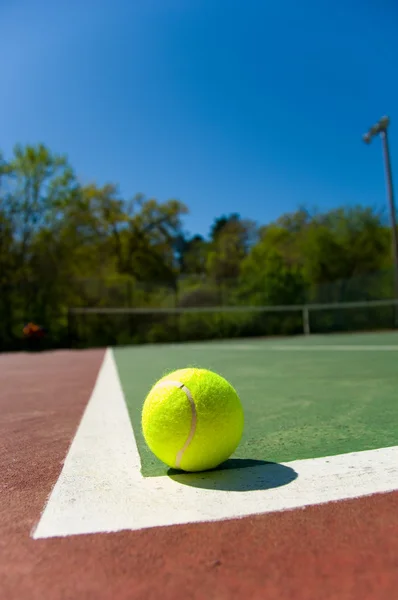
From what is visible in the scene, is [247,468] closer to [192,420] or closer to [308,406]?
[192,420]

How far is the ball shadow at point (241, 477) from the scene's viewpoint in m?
2.13

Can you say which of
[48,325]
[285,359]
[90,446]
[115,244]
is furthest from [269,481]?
[115,244]

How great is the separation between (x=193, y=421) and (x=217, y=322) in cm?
1821

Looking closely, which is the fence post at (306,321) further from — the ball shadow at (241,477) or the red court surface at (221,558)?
the red court surface at (221,558)

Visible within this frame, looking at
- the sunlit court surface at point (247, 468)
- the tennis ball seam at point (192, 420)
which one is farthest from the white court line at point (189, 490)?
the tennis ball seam at point (192, 420)

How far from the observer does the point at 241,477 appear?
225 centimetres

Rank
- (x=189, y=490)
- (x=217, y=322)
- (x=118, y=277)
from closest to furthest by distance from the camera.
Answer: (x=189, y=490)
(x=217, y=322)
(x=118, y=277)

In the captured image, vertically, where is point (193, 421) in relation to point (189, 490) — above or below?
above

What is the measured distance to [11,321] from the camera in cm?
1891

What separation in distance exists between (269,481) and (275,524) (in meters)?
0.42

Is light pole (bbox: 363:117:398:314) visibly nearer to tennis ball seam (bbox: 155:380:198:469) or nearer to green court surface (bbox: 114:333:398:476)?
green court surface (bbox: 114:333:398:476)

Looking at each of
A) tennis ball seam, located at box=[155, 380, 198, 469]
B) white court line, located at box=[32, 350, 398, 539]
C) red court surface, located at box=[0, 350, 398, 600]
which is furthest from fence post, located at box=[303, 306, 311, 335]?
red court surface, located at box=[0, 350, 398, 600]

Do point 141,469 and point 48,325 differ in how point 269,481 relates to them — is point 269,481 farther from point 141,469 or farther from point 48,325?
point 48,325

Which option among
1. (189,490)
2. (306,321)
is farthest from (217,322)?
(189,490)
